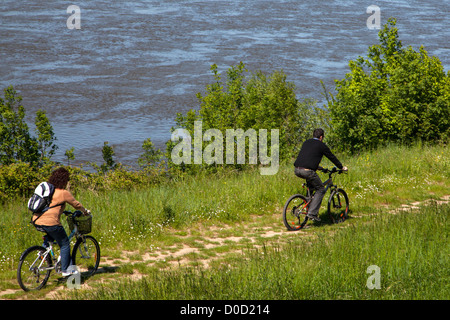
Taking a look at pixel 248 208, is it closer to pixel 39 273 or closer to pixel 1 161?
pixel 39 273

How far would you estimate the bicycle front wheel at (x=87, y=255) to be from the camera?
8.88 metres

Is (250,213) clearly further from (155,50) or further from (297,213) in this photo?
(155,50)

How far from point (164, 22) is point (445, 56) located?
2596 centimetres

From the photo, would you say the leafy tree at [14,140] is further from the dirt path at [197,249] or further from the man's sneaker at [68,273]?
the man's sneaker at [68,273]

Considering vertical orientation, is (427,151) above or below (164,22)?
below

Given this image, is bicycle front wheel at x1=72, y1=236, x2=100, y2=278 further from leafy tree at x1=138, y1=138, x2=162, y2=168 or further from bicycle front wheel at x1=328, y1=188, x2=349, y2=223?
leafy tree at x1=138, y1=138, x2=162, y2=168

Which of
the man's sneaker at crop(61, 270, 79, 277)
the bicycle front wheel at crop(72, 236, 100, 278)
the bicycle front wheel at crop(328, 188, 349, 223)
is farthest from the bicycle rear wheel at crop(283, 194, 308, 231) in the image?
the man's sneaker at crop(61, 270, 79, 277)

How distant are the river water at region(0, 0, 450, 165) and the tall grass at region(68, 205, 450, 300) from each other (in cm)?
2027

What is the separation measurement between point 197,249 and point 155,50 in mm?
38076

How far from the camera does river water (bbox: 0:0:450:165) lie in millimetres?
34156

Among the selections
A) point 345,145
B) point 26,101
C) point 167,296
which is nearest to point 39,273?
point 167,296

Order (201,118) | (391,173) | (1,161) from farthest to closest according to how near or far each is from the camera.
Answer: (201,118) → (1,161) → (391,173)

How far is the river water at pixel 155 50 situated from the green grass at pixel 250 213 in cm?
1520
